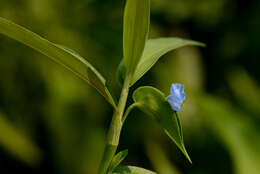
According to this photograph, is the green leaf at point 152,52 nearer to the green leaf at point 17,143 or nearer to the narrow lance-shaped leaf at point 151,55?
the narrow lance-shaped leaf at point 151,55

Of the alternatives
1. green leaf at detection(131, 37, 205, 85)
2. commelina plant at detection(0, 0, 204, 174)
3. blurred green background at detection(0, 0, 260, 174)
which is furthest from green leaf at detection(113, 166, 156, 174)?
blurred green background at detection(0, 0, 260, 174)

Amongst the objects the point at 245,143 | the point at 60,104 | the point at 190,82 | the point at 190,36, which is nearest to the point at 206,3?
the point at 190,36

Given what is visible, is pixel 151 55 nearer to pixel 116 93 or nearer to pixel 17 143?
pixel 17 143

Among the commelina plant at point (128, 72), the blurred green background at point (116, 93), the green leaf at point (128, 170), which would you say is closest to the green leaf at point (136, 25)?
the commelina plant at point (128, 72)

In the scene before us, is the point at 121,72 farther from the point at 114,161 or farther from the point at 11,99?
the point at 11,99

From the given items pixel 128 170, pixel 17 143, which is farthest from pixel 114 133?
pixel 17 143

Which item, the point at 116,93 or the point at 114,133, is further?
the point at 116,93
